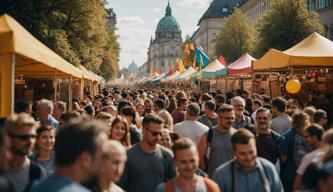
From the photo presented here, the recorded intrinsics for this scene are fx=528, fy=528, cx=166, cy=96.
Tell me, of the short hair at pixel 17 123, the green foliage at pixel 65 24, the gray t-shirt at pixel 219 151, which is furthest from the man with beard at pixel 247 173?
the green foliage at pixel 65 24

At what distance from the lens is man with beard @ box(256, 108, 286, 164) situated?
714 centimetres

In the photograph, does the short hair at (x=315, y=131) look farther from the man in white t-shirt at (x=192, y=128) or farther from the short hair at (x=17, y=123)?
the short hair at (x=17, y=123)

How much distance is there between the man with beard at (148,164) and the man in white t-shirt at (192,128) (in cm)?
203

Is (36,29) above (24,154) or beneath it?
above

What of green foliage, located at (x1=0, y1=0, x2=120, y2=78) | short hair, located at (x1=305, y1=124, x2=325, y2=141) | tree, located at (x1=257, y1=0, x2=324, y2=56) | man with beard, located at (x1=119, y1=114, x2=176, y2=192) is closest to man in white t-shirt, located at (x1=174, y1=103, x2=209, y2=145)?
short hair, located at (x1=305, y1=124, x2=325, y2=141)

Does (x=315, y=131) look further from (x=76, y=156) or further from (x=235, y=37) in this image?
(x=235, y=37)

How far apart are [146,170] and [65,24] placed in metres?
25.1

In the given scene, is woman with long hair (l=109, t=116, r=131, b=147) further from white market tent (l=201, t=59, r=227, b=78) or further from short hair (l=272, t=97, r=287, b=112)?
white market tent (l=201, t=59, r=227, b=78)

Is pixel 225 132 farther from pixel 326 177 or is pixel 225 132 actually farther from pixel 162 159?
pixel 326 177

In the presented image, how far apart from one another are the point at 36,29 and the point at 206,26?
93.6 metres

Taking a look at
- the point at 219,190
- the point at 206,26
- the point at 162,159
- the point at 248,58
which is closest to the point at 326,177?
the point at 219,190

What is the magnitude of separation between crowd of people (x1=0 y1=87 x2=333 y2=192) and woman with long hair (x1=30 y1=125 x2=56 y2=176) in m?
0.01

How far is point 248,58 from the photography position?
22797 mm

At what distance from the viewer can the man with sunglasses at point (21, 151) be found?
4688 millimetres
